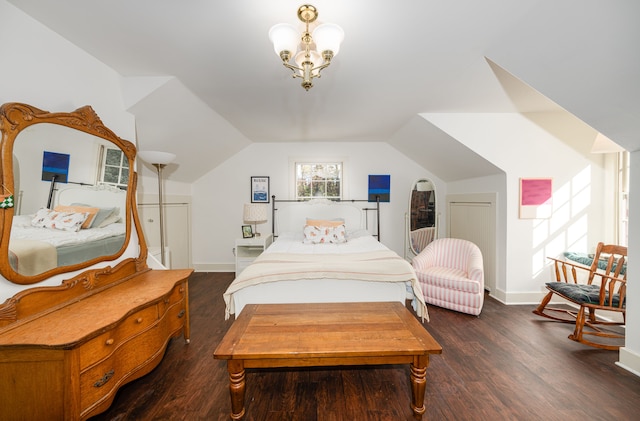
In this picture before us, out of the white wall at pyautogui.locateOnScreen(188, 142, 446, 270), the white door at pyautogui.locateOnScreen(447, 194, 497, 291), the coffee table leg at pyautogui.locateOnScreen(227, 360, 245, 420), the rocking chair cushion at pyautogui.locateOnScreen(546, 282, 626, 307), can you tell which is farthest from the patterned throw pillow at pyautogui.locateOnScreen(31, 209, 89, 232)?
the white door at pyautogui.locateOnScreen(447, 194, 497, 291)

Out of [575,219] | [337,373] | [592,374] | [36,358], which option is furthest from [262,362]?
[575,219]

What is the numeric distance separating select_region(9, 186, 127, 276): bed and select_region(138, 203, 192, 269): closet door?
1291 mm

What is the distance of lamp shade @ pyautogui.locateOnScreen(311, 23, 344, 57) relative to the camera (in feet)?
4.32

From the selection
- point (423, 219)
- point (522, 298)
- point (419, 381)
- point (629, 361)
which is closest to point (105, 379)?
point (419, 381)

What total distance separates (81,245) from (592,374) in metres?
3.87

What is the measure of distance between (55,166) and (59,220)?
1.13 feet

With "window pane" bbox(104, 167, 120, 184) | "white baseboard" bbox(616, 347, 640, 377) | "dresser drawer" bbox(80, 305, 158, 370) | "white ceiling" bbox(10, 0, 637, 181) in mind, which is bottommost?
"white baseboard" bbox(616, 347, 640, 377)

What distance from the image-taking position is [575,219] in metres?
3.23

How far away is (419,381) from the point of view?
5.00 ft

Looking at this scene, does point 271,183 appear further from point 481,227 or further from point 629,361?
point 629,361

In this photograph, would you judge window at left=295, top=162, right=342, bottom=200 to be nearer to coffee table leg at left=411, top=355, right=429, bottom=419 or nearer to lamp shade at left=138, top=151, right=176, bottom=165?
lamp shade at left=138, top=151, right=176, bottom=165

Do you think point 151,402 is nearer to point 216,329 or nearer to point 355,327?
point 216,329

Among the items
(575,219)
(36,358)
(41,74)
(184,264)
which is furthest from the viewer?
(184,264)

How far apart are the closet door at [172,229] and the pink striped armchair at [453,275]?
3296 millimetres
